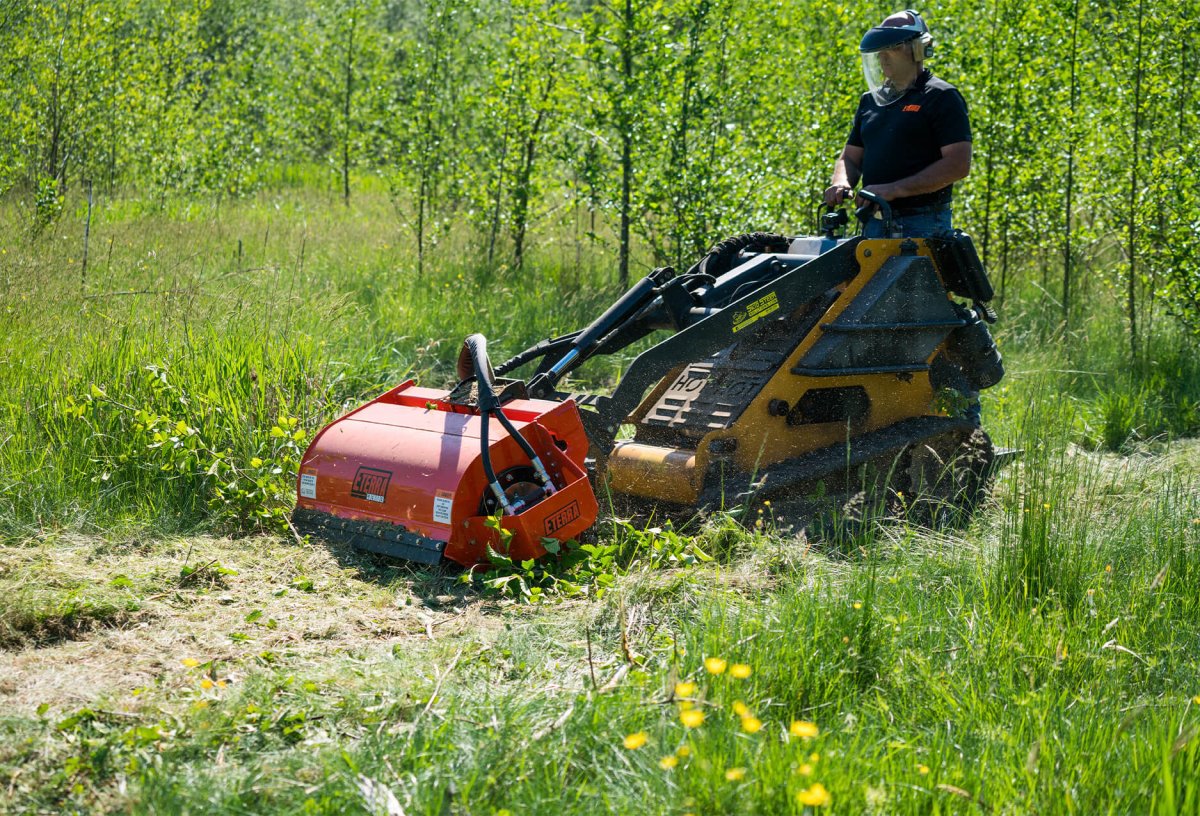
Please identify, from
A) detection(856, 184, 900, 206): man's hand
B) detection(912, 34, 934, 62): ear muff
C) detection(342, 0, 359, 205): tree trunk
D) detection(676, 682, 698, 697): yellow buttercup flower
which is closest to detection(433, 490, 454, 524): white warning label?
detection(676, 682, 698, 697): yellow buttercup flower

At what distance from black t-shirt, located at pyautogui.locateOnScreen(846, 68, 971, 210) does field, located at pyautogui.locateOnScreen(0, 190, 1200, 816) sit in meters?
1.49

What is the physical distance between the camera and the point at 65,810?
274 cm

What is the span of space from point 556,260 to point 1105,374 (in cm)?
465

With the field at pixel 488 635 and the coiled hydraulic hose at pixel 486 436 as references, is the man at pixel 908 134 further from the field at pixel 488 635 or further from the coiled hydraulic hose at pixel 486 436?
the coiled hydraulic hose at pixel 486 436

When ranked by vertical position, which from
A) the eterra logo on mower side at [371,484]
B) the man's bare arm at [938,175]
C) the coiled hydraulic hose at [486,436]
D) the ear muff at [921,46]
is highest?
the ear muff at [921,46]

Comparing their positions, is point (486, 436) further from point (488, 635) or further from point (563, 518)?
point (488, 635)

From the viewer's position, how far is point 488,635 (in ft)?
13.0

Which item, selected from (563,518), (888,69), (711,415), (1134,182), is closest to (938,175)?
(888,69)

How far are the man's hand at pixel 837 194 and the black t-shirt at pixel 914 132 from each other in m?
0.26

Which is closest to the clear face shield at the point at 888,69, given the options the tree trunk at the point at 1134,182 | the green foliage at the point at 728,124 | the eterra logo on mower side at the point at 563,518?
the eterra logo on mower side at the point at 563,518

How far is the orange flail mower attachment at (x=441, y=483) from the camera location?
4.53m

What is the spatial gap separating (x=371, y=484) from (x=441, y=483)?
14.0 inches

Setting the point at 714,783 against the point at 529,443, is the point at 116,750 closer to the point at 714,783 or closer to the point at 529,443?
the point at 714,783

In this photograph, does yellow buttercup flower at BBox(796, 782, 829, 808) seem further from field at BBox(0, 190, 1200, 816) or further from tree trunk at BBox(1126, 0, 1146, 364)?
tree trunk at BBox(1126, 0, 1146, 364)
